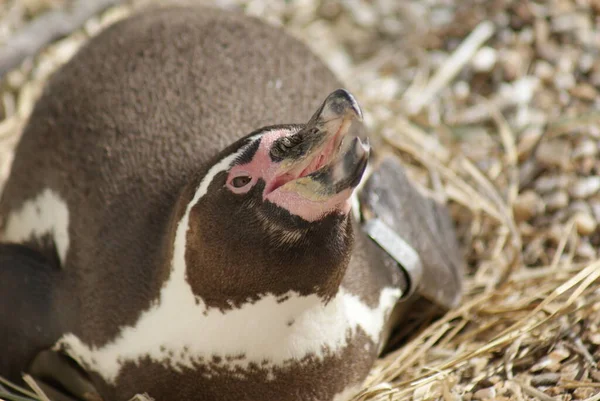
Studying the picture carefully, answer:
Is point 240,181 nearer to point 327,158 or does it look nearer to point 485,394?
point 327,158

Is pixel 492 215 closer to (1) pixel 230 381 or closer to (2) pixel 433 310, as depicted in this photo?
(2) pixel 433 310

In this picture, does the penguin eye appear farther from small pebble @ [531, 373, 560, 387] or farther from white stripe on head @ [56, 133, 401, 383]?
small pebble @ [531, 373, 560, 387]

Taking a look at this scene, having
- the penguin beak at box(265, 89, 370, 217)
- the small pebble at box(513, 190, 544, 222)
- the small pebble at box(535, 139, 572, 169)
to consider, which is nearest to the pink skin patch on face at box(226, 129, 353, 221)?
the penguin beak at box(265, 89, 370, 217)

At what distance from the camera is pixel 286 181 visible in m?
2.22

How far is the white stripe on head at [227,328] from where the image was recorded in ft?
7.88

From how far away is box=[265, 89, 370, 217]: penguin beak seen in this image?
212 cm

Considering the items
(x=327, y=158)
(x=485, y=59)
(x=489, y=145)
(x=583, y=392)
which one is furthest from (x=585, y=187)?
(x=327, y=158)

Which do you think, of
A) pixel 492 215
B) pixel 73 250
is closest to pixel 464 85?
pixel 492 215

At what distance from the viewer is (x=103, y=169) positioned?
2.84 meters

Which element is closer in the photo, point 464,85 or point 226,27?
point 226,27

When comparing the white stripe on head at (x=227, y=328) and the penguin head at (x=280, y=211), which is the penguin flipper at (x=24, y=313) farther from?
the penguin head at (x=280, y=211)

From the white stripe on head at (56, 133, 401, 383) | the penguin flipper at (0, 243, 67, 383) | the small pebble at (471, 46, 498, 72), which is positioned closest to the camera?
the white stripe on head at (56, 133, 401, 383)

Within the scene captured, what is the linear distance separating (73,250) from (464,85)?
2130 mm

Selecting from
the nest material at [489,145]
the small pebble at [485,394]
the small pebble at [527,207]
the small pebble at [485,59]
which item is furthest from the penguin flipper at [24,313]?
the small pebble at [485,59]
